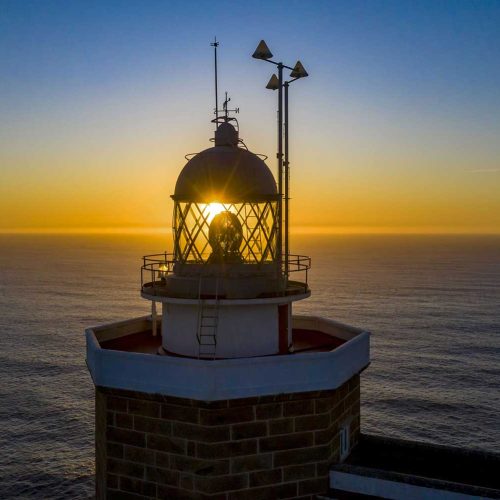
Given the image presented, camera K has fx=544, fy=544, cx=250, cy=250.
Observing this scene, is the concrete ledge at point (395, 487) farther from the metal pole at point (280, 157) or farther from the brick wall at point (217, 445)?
the metal pole at point (280, 157)

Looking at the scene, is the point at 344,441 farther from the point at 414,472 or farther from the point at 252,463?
the point at 252,463

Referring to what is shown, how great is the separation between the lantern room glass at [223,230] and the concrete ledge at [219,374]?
281 centimetres

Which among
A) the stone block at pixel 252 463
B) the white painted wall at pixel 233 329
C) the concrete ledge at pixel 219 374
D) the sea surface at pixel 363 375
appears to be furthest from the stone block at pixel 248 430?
the sea surface at pixel 363 375

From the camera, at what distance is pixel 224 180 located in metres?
12.6

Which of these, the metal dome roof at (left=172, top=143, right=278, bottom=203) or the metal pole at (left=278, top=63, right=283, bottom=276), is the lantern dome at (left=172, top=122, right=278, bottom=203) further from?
the metal pole at (left=278, top=63, right=283, bottom=276)

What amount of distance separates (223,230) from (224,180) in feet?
3.89

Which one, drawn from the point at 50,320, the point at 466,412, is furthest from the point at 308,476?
the point at 50,320

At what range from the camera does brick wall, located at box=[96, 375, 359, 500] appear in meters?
10.8

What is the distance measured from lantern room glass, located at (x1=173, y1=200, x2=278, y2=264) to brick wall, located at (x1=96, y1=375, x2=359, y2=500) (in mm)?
3493

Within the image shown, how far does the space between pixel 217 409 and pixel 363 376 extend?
117 feet

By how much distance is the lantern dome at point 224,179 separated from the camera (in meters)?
12.6

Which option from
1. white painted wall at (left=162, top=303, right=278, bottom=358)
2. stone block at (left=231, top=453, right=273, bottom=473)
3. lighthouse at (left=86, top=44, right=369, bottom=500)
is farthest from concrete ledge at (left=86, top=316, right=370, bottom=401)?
white painted wall at (left=162, top=303, right=278, bottom=358)

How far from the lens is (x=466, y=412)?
35.7 m

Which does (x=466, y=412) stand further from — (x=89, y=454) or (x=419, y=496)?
(x=419, y=496)
